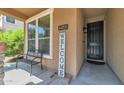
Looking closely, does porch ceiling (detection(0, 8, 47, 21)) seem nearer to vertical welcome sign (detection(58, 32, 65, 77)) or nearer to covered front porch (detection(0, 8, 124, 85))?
covered front porch (detection(0, 8, 124, 85))

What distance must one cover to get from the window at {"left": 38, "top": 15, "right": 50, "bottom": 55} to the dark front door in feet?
8.90

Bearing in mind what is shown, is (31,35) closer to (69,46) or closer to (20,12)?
(20,12)

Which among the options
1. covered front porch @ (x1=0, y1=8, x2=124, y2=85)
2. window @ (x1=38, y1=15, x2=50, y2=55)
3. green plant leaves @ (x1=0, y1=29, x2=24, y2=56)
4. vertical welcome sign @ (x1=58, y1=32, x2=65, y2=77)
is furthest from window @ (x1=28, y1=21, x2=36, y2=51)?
green plant leaves @ (x1=0, y1=29, x2=24, y2=56)

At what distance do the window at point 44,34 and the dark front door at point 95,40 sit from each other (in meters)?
2.71

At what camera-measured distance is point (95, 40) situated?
239 inches

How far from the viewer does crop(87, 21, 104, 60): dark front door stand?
5.91m

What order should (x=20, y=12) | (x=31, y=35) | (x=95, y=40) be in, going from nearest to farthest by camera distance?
(x=20, y=12), (x=31, y=35), (x=95, y=40)

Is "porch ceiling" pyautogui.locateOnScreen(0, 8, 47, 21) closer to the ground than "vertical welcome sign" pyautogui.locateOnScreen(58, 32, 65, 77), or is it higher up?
higher up

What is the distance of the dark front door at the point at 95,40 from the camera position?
233 inches

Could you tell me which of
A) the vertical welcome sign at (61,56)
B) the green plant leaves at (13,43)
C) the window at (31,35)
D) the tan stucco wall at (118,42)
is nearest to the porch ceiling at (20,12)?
the window at (31,35)

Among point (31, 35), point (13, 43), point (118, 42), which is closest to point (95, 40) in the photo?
point (118, 42)

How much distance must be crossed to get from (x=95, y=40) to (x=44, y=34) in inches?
112

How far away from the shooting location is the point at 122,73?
3.00 m
